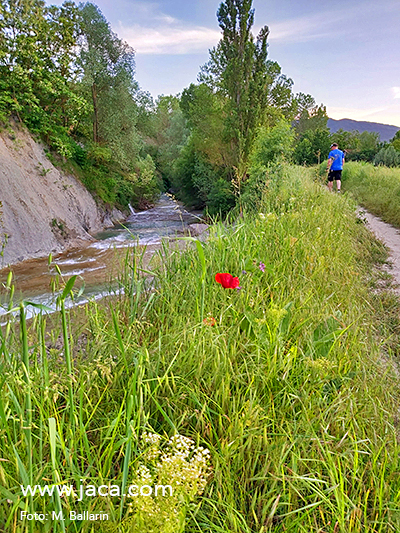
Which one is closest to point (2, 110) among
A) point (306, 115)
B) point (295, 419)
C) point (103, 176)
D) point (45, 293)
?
point (103, 176)

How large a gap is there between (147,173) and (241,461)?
76.3 ft

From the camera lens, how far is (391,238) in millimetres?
6211

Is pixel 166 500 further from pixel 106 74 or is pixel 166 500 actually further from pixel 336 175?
pixel 106 74

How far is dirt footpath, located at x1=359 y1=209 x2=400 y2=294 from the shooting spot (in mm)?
4336

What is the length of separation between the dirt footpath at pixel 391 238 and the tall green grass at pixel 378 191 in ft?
A: 1.01

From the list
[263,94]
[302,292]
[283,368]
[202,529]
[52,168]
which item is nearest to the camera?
[202,529]

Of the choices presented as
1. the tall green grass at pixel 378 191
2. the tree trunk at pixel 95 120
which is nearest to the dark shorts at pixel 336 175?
the tall green grass at pixel 378 191

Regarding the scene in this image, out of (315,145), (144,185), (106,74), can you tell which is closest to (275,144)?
(106,74)

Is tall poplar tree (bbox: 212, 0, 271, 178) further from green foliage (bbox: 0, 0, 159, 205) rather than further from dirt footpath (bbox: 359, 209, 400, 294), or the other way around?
dirt footpath (bbox: 359, 209, 400, 294)

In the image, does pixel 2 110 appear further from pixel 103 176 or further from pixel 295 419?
pixel 295 419

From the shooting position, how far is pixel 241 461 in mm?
1235

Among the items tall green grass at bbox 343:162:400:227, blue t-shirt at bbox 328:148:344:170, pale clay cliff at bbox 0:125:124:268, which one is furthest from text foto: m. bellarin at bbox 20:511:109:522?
blue t-shirt at bbox 328:148:344:170

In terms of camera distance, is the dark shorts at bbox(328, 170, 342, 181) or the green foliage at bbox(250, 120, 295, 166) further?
the green foliage at bbox(250, 120, 295, 166)

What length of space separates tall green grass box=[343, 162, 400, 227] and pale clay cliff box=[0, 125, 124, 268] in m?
10.5
